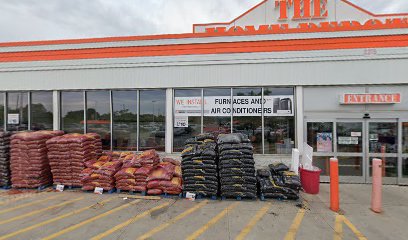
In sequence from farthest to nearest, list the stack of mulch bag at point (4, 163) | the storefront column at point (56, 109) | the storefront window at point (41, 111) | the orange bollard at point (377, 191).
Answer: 1. the storefront window at point (41, 111)
2. the storefront column at point (56, 109)
3. the stack of mulch bag at point (4, 163)
4. the orange bollard at point (377, 191)

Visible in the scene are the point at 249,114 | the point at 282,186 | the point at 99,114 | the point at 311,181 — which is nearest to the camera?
the point at 282,186

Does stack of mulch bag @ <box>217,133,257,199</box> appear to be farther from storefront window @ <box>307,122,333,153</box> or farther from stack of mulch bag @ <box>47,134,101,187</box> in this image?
stack of mulch bag @ <box>47,134,101,187</box>

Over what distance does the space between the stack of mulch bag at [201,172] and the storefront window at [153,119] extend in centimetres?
245

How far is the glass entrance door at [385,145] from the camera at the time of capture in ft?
23.7

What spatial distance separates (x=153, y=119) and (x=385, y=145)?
8439 millimetres

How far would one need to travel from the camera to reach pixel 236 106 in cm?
792

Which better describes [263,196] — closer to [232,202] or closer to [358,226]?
[232,202]

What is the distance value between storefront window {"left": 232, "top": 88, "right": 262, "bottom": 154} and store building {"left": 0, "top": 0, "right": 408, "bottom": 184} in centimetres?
4

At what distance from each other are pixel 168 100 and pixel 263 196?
4.79 meters

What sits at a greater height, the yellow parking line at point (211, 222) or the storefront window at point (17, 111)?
the storefront window at point (17, 111)

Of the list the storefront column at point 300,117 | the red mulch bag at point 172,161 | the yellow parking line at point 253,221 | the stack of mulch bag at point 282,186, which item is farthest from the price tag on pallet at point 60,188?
the storefront column at point 300,117

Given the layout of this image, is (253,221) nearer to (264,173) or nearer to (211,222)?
(211,222)

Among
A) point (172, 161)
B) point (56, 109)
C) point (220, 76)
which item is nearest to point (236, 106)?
point (220, 76)

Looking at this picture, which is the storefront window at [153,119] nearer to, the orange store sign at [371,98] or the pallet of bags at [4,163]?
the pallet of bags at [4,163]
